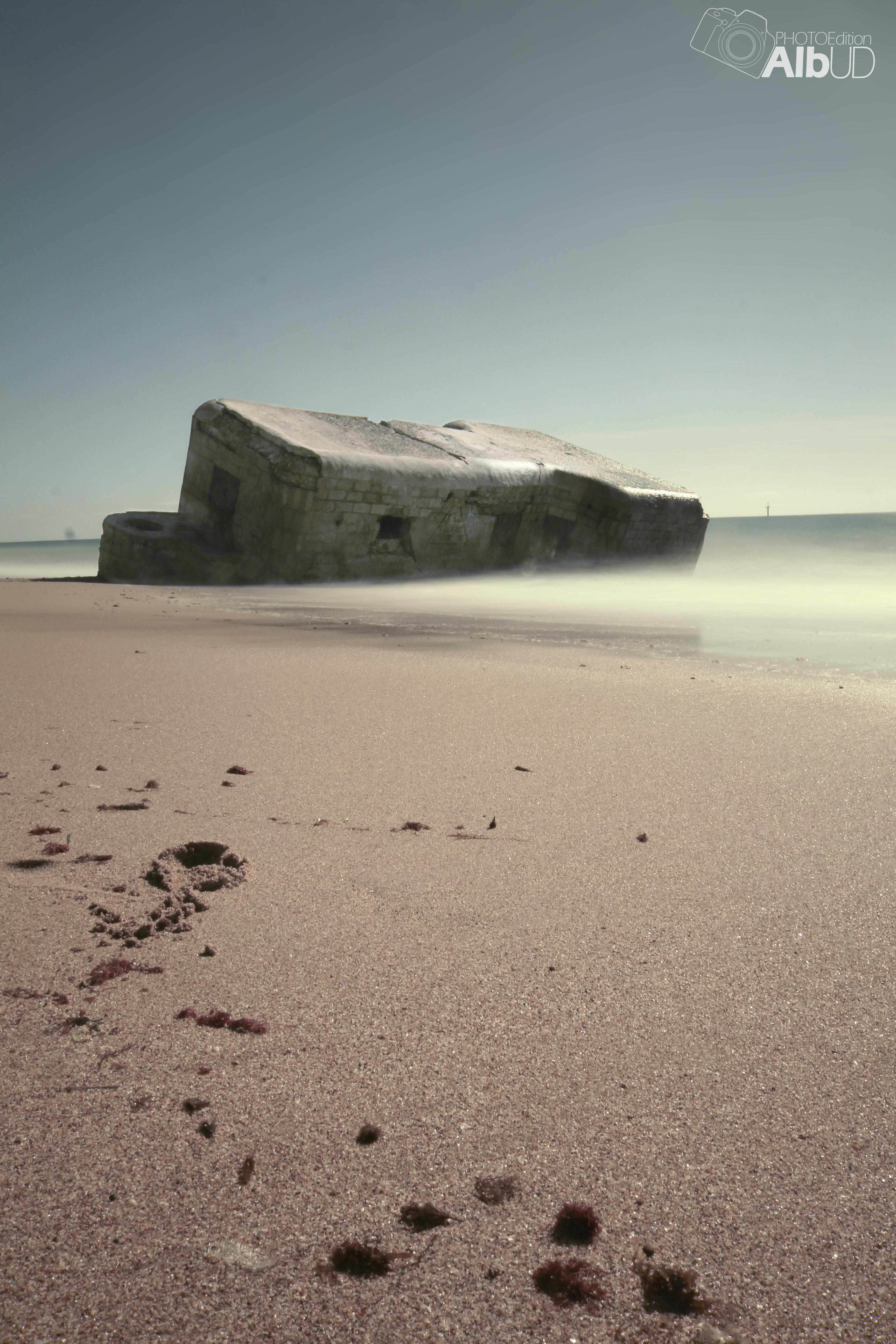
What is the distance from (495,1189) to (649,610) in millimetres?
8552

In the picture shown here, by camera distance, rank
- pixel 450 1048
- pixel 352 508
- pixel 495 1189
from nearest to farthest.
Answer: pixel 495 1189
pixel 450 1048
pixel 352 508

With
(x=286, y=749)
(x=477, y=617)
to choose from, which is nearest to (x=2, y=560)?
(x=477, y=617)

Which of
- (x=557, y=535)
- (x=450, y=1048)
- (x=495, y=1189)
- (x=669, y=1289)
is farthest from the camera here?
(x=557, y=535)

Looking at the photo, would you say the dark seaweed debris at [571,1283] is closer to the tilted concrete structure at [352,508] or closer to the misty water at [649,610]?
the misty water at [649,610]

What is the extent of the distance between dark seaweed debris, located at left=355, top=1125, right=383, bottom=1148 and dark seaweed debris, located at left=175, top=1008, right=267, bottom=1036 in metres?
0.24

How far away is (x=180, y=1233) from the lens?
85cm

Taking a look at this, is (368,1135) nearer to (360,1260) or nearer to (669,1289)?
(360,1260)

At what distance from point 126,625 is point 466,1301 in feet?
18.9

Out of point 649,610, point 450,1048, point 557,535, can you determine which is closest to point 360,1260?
point 450,1048

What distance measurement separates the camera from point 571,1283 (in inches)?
32.1

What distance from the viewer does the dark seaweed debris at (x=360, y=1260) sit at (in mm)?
817

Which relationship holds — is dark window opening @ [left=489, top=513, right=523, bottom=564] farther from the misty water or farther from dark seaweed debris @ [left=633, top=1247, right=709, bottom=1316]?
dark seaweed debris @ [left=633, top=1247, right=709, bottom=1316]

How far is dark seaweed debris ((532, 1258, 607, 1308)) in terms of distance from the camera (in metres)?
0.80

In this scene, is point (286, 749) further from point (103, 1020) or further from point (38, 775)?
point (103, 1020)
